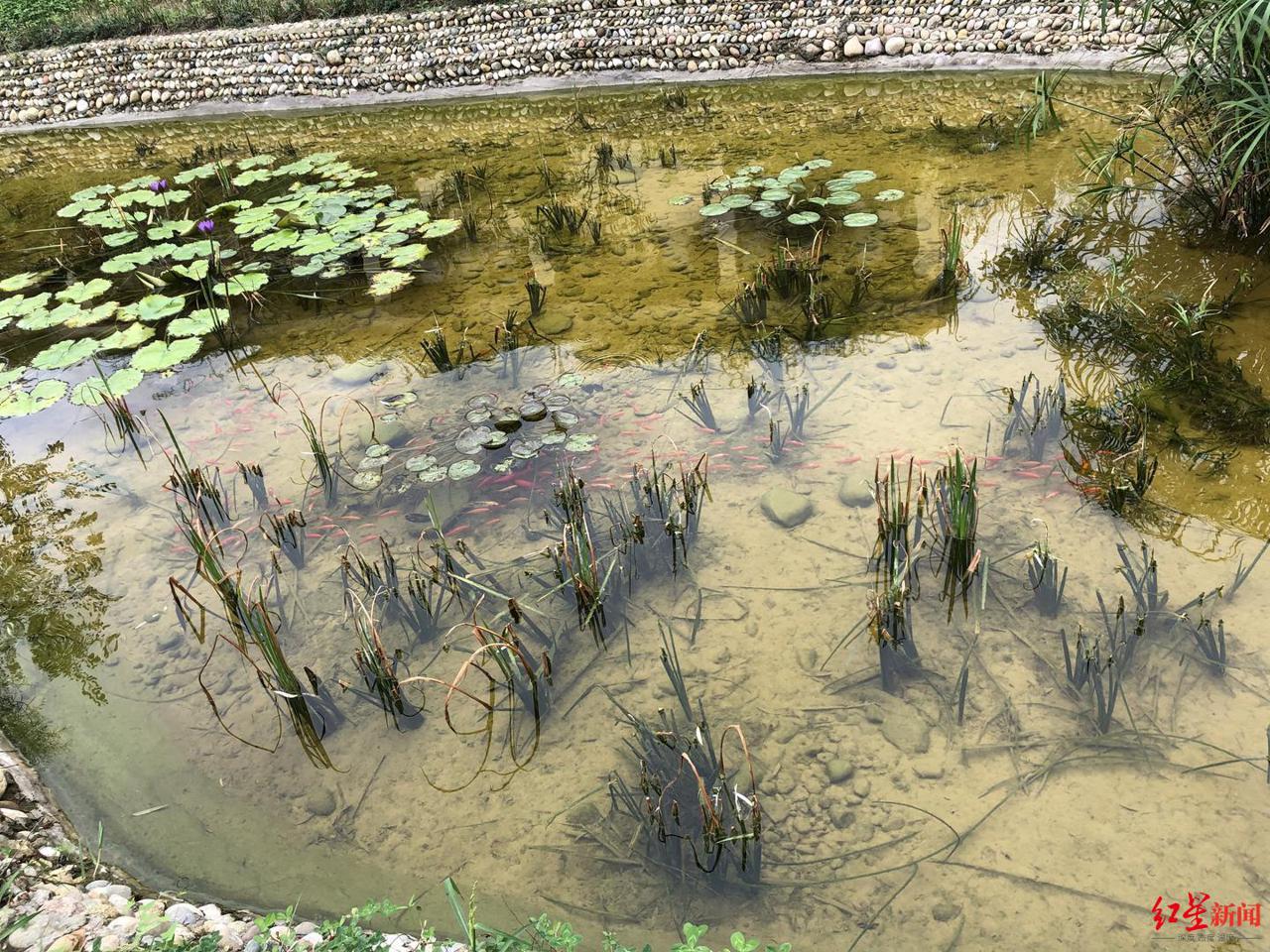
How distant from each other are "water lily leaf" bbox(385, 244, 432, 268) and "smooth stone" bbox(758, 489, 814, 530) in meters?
3.40

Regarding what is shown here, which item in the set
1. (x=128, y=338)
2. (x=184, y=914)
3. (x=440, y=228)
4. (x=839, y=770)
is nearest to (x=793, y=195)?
(x=440, y=228)

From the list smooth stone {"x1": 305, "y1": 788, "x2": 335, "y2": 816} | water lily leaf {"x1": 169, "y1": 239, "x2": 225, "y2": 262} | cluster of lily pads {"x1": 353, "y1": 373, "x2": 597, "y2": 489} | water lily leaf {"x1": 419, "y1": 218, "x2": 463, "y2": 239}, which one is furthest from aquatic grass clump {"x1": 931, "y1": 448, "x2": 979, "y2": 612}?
water lily leaf {"x1": 169, "y1": 239, "x2": 225, "y2": 262}

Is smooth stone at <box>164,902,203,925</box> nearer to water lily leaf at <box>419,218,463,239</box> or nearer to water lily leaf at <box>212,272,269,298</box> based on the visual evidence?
water lily leaf at <box>212,272,269,298</box>

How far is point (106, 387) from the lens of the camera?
4.73 metres

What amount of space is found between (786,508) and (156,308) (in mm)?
4384

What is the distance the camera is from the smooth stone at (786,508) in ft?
11.2

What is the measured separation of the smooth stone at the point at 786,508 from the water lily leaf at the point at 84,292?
16.3 ft

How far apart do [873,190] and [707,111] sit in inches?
134

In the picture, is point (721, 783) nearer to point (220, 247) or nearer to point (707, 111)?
point (220, 247)

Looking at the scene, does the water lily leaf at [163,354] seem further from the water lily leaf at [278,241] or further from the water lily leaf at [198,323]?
the water lily leaf at [278,241]

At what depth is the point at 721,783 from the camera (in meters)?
2.38

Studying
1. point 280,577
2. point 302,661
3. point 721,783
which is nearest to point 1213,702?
point 721,783

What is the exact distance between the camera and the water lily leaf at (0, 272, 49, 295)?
6176 millimetres

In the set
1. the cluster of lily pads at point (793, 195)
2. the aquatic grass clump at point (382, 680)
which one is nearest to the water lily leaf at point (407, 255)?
the cluster of lily pads at point (793, 195)
